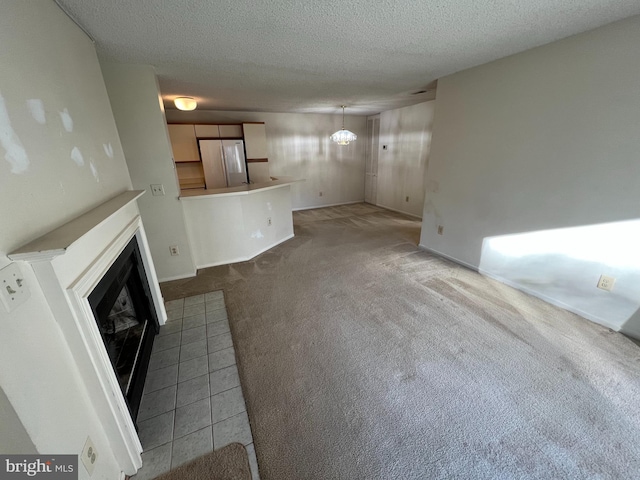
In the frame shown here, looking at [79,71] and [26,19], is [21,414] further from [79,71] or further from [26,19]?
[79,71]

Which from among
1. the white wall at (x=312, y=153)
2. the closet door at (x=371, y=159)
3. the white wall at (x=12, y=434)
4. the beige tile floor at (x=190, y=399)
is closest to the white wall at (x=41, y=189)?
the white wall at (x=12, y=434)

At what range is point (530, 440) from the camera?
4.44 feet

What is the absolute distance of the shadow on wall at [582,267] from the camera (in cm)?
200

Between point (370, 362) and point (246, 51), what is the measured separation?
273 centimetres

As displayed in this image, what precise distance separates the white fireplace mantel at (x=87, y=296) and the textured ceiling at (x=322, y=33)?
128 centimetres

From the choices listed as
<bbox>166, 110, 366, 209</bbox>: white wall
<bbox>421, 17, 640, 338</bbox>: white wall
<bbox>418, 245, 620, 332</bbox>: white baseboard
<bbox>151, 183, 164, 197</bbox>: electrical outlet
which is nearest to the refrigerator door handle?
<bbox>166, 110, 366, 209</bbox>: white wall

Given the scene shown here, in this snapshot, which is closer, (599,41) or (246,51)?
(599,41)

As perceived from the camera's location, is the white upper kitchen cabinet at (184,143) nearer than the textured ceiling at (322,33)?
No

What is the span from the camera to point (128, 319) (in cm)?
198

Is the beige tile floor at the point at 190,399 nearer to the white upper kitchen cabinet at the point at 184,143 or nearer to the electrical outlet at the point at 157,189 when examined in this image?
the electrical outlet at the point at 157,189

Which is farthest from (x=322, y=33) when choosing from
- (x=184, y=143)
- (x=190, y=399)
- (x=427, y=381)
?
(x=184, y=143)

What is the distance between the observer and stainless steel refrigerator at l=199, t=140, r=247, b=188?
508cm

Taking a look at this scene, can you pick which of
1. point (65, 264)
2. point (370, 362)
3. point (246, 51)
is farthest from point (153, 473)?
point (246, 51)

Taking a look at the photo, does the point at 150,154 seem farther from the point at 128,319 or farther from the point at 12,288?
the point at 12,288
